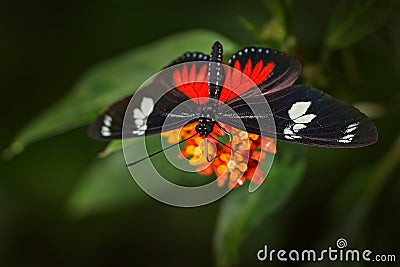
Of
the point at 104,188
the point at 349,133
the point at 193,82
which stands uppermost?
the point at 104,188

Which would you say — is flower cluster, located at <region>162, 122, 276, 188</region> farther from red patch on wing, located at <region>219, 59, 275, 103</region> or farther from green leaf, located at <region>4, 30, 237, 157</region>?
green leaf, located at <region>4, 30, 237, 157</region>

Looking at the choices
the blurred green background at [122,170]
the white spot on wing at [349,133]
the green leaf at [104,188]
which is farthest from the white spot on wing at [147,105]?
the green leaf at [104,188]

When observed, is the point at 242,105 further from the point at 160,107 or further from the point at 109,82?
the point at 109,82

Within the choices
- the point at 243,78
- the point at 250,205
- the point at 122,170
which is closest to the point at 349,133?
the point at 243,78

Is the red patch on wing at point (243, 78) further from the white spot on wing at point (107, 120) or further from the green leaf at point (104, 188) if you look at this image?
the green leaf at point (104, 188)

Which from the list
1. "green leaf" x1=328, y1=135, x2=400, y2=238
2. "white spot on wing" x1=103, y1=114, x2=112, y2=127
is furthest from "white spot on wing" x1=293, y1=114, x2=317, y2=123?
"green leaf" x1=328, y1=135, x2=400, y2=238

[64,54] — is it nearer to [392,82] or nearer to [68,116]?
[68,116]
